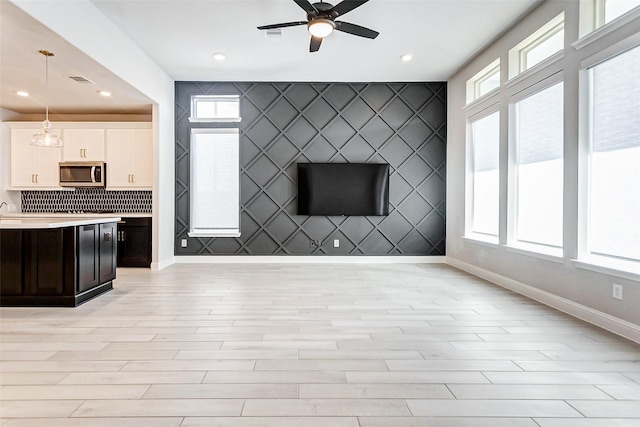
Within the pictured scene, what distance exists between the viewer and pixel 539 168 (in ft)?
12.7

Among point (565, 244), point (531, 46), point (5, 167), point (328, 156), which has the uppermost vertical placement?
point (531, 46)

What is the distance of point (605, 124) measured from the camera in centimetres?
298

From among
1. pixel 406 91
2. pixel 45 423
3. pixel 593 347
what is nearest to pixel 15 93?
pixel 45 423

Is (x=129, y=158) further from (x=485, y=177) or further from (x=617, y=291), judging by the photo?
(x=617, y=291)

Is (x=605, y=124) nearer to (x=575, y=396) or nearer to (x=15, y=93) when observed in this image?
(x=575, y=396)

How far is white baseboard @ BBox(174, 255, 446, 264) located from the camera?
613 cm

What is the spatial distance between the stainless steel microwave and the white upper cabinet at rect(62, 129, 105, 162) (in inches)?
5.1

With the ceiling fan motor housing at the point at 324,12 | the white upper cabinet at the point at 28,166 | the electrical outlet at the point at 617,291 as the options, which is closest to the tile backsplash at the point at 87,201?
the white upper cabinet at the point at 28,166

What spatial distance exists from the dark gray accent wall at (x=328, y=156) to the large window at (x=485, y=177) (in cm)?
89

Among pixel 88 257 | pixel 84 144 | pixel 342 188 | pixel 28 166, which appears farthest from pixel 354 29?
pixel 28 166

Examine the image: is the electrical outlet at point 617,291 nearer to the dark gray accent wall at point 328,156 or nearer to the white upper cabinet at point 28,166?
the dark gray accent wall at point 328,156

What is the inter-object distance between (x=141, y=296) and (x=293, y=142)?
3.51 metres

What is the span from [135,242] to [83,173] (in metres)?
1.48

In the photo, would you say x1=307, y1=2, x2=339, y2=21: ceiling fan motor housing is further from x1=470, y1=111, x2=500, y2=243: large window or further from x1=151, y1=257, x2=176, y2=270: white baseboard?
x1=151, y1=257, x2=176, y2=270: white baseboard
